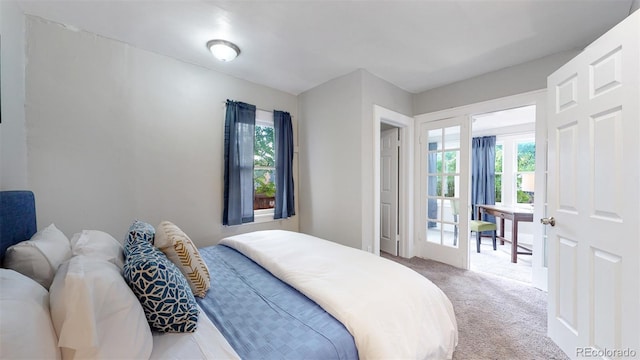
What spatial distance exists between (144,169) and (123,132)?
38 cm

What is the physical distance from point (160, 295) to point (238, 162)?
220cm

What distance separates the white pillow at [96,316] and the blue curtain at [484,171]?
228 inches

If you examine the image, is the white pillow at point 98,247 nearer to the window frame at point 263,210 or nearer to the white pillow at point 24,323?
the white pillow at point 24,323

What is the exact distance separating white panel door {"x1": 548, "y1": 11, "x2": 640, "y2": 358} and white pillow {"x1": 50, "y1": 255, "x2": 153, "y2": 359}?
223 cm

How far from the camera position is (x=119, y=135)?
2279mm

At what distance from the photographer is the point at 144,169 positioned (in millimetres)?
2418

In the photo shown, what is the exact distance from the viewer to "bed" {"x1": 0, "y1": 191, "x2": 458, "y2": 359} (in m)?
0.72

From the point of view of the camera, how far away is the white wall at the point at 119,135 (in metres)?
1.97

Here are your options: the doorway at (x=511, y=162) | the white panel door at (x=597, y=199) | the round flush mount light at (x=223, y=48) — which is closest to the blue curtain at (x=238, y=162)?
the round flush mount light at (x=223, y=48)

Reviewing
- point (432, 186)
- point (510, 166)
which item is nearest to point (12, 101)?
point (432, 186)

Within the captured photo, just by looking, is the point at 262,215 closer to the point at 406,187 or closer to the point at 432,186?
Result: the point at 406,187

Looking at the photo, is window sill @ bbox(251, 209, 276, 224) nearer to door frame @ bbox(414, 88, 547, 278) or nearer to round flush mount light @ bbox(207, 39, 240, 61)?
round flush mount light @ bbox(207, 39, 240, 61)

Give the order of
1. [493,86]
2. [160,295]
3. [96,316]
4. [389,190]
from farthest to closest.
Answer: [389,190] → [493,86] → [160,295] → [96,316]

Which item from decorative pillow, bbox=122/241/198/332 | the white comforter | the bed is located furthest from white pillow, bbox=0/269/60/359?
the white comforter
